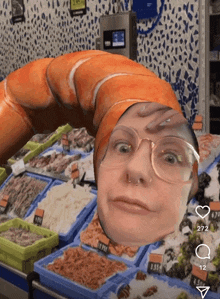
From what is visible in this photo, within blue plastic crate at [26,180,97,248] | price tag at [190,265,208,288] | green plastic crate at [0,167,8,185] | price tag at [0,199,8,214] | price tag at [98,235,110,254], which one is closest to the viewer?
price tag at [190,265,208,288]

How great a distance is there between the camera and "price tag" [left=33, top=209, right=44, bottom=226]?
2.72 meters

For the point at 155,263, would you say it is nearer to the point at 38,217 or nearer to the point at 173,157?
the point at 38,217

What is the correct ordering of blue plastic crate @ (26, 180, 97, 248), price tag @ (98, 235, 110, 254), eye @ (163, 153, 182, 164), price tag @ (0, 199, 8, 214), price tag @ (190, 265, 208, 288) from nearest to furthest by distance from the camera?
1. eye @ (163, 153, 182, 164)
2. price tag @ (190, 265, 208, 288)
3. price tag @ (98, 235, 110, 254)
4. blue plastic crate @ (26, 180, 97, 248)
5. price tag @ (0, 199, 8, 214)

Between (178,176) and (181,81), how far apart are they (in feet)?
11.5

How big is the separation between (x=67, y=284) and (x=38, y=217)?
0.76m

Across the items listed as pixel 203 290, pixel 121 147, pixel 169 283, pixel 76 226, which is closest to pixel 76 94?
pixel 121 147

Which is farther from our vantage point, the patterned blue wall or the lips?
the patterned blue wall

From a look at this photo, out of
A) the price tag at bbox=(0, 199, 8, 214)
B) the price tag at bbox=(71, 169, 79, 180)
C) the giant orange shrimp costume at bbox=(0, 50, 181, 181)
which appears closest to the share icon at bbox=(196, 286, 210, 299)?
the price tag at bbox=(71, 169, 79, 180)

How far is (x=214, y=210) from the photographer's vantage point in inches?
82.4

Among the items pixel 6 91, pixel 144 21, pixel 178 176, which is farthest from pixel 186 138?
pixel 144 21

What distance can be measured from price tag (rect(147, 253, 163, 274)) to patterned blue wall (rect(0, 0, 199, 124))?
1258 mm

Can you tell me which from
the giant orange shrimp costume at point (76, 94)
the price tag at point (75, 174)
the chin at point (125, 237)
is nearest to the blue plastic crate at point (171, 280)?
the price tag at point (75, 174)

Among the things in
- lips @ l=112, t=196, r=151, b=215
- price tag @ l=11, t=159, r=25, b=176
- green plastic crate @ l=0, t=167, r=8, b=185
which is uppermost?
lips @ l=112, t=196, r=151, b=215

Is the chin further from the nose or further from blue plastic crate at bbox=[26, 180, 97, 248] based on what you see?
blue plastic crate at bbox=[26, 180, 97, 248]
